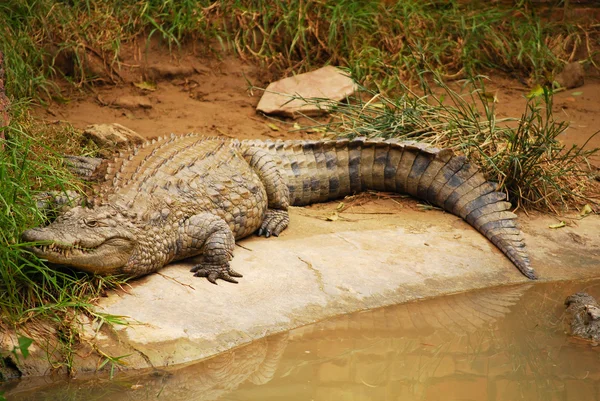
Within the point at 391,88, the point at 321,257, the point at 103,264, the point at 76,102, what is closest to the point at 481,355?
the point at 321,257

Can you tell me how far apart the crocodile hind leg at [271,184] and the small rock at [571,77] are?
16.8ft

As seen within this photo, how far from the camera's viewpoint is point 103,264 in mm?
5023

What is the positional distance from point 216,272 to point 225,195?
2.65 feet

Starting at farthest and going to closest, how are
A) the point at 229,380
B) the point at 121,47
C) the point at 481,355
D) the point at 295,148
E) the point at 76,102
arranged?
the point at 121,47 → the point at 76,102 → the point at 295,148 → the point at 481,355 → the point at 229,380

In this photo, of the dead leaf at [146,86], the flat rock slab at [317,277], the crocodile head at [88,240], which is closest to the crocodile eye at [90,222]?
the crocodile head at [88,240]

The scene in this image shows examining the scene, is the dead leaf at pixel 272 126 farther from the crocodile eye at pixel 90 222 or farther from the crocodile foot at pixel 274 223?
the crocodile eye at pixel 90 222

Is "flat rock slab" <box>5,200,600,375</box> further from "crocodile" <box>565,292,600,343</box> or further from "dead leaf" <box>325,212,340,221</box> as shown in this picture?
"crocodile" <box>565,292,600,343</box>

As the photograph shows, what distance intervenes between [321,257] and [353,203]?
147 centimetres

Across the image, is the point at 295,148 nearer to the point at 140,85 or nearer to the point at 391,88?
the point at 391,88

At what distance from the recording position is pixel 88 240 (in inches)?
195

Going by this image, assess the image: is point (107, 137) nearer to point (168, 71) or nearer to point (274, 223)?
point (274, 223)

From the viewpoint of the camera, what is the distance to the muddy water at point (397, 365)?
14.2ft

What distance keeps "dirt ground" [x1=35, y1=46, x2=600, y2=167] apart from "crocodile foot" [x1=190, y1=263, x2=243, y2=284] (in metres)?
3.40

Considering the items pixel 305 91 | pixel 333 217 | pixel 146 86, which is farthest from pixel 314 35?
pixel 333 217
